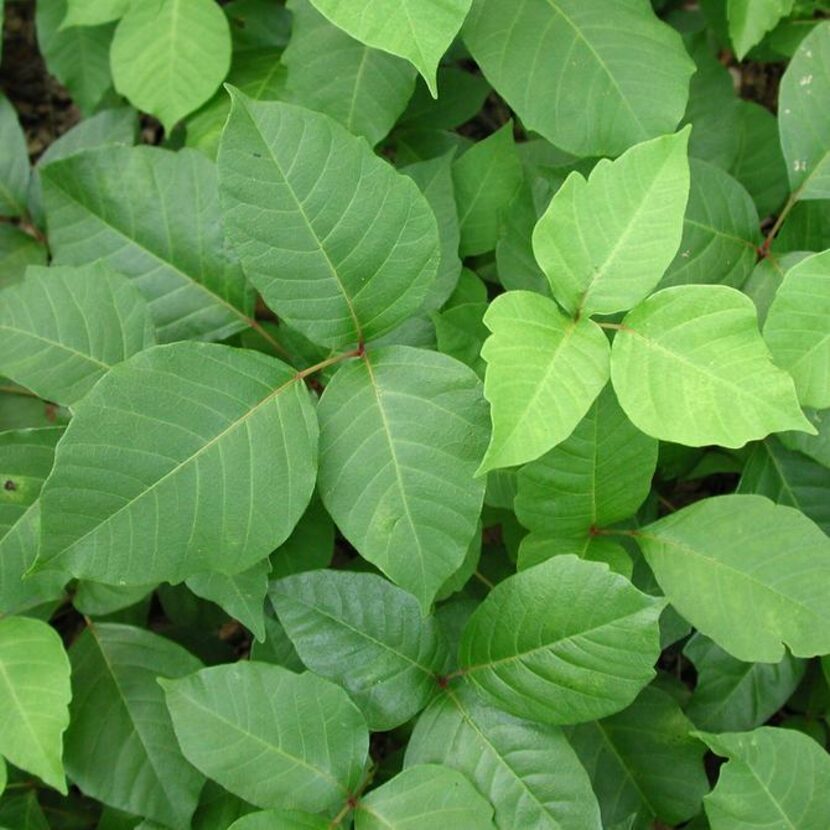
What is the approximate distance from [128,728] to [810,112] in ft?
4.71

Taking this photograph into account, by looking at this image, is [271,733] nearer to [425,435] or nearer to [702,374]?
[425,435]

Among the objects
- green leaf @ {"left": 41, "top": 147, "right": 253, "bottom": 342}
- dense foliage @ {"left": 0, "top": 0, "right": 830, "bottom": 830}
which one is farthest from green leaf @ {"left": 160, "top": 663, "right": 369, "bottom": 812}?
green leaf @ {"left": 41, "top": 147, "right": 253, "bottom": 342}

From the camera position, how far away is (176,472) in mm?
1176

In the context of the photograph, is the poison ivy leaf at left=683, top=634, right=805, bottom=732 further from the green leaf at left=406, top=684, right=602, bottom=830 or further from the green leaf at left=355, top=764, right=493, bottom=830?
the green leaf at left=355, top=764, right=493, bottom=830

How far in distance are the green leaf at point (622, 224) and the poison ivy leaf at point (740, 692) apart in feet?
2.31

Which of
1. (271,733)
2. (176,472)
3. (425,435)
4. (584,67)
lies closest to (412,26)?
(584,67)

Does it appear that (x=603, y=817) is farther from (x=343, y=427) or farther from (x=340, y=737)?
(x=343, y=427)

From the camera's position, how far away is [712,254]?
1.49 metres

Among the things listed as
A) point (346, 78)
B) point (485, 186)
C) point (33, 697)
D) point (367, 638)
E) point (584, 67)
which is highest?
point (584, 67)

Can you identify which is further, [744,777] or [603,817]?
[603,817]

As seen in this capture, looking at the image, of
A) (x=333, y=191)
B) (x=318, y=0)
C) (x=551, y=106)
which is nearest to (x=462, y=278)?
(x=551, y=106)

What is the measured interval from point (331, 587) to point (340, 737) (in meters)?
0.21

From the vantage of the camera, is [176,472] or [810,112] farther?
[810,112]

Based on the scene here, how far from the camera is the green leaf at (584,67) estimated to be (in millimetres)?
1434
